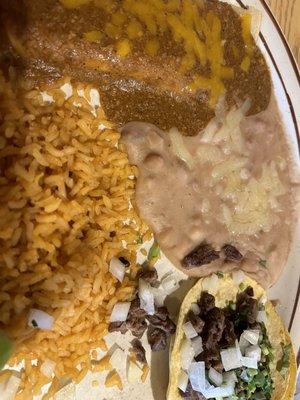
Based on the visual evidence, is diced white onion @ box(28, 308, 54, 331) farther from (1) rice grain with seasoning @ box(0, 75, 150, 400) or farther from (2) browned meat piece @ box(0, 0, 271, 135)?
(2) browned meat piece @ box(0, 0, 271, 135)

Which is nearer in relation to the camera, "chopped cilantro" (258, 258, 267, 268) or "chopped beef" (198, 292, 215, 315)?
"chopped beef" (198, 292, 215, 315)

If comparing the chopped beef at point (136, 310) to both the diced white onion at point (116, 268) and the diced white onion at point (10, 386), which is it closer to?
the diced white onion at point (116, 268)

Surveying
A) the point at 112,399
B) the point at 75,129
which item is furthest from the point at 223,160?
the point at 112,399

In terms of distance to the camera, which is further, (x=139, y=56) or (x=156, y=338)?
(x=156, y=338)

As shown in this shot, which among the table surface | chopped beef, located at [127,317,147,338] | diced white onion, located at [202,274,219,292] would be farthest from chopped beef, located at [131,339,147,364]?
the table surface

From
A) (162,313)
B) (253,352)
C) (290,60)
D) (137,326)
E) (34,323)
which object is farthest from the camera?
(290,60)

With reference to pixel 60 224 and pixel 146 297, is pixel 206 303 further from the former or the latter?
pixel 60 224

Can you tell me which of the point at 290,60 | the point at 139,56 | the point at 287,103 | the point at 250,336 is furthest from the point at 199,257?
the point at 290,60

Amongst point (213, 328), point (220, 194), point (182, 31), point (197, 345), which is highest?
point (182, 31)
